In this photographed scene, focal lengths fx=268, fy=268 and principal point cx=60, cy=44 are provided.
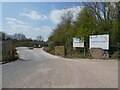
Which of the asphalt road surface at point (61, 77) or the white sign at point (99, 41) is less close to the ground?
the white sign at point (99, 41)

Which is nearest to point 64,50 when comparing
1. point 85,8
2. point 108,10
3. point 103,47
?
point 85,8

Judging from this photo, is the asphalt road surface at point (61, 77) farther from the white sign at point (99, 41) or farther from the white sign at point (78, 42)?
the white sign at point (78, 42)

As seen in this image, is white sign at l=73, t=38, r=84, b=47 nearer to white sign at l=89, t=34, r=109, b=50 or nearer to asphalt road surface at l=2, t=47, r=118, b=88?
white sign at l=89, t=34, r=109, b=50

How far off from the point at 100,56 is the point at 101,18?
10.0 m

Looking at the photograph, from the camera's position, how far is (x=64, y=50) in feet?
170

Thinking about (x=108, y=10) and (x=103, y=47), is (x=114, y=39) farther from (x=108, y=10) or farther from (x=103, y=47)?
(x=108, y=10)

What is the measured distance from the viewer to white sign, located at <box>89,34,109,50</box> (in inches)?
1408

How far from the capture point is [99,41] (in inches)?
1469

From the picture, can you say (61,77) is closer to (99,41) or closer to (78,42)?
(99,41)

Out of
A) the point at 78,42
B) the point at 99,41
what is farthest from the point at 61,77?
the point at 78,42

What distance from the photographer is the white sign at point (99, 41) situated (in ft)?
117

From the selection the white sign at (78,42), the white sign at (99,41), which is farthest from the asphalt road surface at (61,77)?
the white sign at (78,42)

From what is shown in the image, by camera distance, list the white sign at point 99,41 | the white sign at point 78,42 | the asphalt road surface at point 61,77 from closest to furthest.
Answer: the asphalt road surface at point 61,77 → the white sign at point 99,41 → the white sign at point 78,42

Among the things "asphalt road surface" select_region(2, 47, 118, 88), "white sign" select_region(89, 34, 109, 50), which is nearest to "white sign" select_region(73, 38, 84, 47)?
"white sign" select_region(89, 34, 109, 50)
